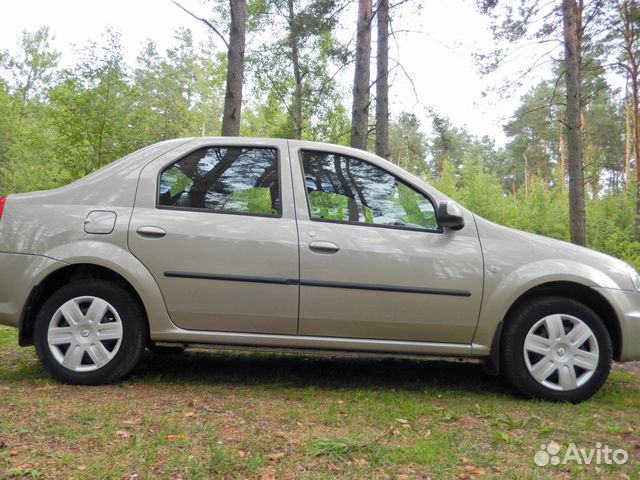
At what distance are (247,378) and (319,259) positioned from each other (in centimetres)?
116

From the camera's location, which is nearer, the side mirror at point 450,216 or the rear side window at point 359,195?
the side mirror at point 450,216

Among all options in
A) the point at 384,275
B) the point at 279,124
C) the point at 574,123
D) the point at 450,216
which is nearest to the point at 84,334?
the point at 384,275

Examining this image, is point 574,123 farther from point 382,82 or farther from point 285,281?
point 285,281

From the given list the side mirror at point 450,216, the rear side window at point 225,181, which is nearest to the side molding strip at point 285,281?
the rear side window at point 225,181

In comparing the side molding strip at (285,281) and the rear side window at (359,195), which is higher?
the rear side window at (359,195)

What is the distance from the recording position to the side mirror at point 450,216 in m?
3.41

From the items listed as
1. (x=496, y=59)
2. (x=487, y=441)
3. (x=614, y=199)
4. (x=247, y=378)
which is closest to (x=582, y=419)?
(x=487, y=441)

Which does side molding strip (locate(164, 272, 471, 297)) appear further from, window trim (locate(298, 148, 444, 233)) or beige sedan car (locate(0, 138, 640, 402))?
window trim (locate(298, 148, 444, 233))

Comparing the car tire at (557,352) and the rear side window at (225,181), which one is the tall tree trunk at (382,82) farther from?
the car tire at (557,352)

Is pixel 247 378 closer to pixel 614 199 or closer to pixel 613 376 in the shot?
pixel 613 376

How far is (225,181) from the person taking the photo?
3596mm

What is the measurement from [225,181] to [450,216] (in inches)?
63.8

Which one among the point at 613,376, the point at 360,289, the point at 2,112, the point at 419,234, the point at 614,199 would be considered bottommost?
the point at 613,376

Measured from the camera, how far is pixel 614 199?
2070cm
